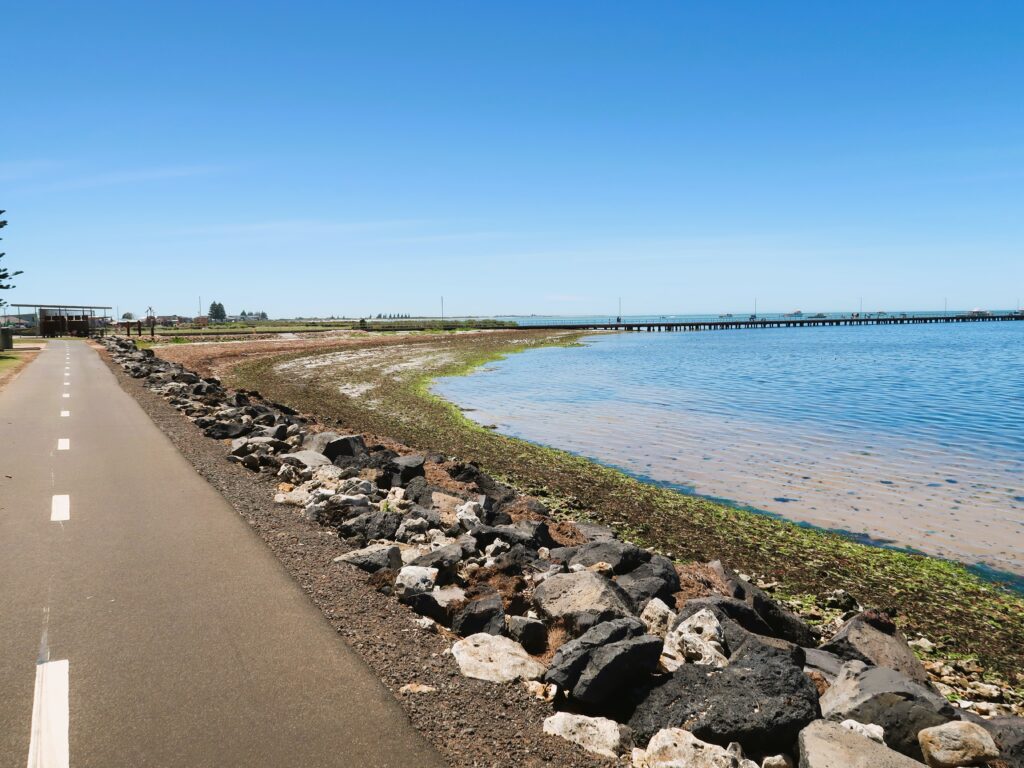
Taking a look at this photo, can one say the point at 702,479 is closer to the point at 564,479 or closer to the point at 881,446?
the point at 564,479

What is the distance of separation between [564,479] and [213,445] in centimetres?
827

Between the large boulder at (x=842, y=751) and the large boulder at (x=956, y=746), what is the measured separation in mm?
414

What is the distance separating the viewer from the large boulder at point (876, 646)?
7.35 metres

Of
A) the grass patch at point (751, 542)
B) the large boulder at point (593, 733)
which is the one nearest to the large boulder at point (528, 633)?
the large boulder at point (593, 733)

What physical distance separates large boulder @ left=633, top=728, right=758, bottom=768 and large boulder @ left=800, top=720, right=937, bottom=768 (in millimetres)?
389

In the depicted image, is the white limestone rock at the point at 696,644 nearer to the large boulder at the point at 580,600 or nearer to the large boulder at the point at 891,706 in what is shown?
the large boulder at the point at 580,600

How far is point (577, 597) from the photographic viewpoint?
754cm

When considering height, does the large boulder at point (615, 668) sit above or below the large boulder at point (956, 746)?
above

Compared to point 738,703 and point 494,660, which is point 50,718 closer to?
point 494,660

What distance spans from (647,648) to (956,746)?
87.0 inches

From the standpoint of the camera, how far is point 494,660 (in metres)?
6.19

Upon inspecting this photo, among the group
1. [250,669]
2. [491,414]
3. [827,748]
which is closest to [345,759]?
[250,669]

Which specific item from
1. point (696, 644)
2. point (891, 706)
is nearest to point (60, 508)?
point (696, 644)

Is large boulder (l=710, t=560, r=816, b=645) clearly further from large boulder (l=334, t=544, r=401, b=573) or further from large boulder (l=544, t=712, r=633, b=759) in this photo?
large boulder (l=334, t=544, r=401, b=573)
